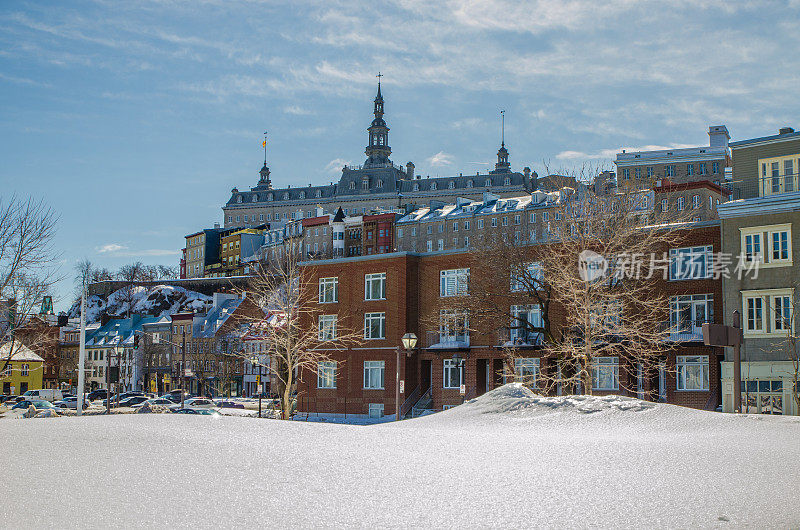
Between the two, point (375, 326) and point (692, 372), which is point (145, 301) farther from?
point (692, 372)

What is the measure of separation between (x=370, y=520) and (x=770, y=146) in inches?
1381

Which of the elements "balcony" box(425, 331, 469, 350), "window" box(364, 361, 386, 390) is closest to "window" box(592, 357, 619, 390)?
"balcony" box(425, 331, 469, 350)

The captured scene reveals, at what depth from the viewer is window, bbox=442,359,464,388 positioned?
51.0 m

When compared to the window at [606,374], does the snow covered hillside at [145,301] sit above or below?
above

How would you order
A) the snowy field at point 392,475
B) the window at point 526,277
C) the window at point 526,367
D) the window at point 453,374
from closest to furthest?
the snowy field at point 392,475
the window at point 526,277
the window at point 526,367
the window at point 453,374

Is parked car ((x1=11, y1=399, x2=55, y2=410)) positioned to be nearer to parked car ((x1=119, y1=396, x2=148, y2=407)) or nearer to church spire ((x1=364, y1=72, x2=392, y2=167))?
parked car ((x1=119, y1=396, x2=148, y2=407))

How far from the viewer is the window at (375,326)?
53281mm

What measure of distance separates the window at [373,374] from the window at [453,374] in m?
4.06

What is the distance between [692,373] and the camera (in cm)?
4247

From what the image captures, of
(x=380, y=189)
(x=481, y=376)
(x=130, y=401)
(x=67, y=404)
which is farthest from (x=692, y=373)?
(x=380, y=189)

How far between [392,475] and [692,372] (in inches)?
1251

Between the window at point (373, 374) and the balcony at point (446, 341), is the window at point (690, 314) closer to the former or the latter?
the balcony at point (446, 341)

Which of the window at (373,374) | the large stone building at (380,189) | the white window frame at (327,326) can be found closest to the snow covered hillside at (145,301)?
the large stone building at (380,189)

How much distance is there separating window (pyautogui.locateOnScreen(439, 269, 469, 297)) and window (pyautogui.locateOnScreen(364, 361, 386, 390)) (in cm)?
617
